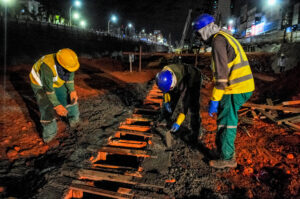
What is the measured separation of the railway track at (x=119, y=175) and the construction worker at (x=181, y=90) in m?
0.69

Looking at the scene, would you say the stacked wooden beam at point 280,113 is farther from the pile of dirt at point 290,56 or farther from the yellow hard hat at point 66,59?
the pile of dirt at point 290,56

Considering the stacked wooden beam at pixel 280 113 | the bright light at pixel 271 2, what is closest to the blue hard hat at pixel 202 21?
the stacked wooden beam at pixel 280 113

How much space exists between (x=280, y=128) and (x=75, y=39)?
20073 millimetres

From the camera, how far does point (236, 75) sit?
224cm

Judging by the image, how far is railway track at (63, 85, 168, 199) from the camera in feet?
6.70

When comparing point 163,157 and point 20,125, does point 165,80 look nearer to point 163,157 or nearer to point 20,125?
point 163,157

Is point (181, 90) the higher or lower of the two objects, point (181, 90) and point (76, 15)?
the lower

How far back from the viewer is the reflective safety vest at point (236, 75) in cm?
219

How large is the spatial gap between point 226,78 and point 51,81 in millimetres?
2817

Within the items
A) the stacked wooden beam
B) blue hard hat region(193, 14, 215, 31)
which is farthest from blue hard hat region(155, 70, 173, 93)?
the stacked wooden beam

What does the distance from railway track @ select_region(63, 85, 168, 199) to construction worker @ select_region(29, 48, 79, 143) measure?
→ 1122mm

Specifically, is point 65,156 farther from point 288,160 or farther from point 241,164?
point 288,160

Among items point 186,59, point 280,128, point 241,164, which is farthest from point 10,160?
point 186,59

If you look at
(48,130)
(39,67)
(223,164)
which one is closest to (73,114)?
(48,130)
